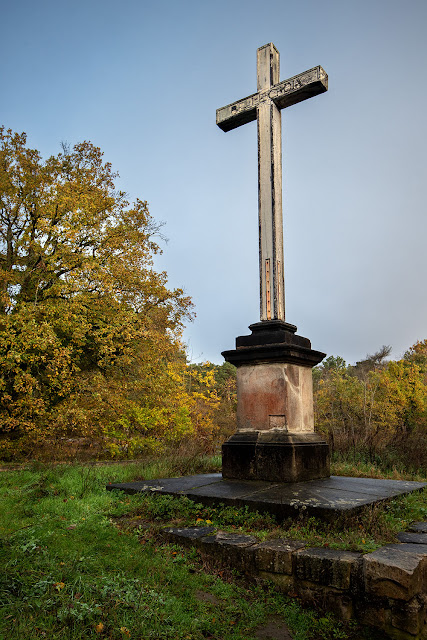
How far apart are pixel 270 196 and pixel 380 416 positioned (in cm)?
1114

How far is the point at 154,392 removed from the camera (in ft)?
40.0

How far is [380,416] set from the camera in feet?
48.8

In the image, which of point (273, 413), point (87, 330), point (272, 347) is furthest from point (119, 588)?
point (87, 330)

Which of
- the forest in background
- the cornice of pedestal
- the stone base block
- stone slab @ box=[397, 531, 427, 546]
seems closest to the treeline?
the forest in background

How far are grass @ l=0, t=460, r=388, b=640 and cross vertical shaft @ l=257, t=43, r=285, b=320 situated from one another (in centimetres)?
279

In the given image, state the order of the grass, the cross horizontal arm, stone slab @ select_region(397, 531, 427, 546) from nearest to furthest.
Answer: the grass, stone slab @ select_region(397, 531, 427, 546), the cross horizontal arm

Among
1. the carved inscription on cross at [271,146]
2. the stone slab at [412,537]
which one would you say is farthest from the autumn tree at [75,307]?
the stone slab at [412,537]

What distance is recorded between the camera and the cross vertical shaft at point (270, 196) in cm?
580

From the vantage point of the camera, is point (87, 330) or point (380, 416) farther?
point (380, 416)

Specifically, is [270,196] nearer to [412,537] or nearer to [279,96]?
[279,96]

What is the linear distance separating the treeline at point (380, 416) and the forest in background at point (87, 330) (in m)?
0.06

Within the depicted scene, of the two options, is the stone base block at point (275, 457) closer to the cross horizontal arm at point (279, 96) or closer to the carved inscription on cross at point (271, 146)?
the carved inscription on cross at point (271, 146)

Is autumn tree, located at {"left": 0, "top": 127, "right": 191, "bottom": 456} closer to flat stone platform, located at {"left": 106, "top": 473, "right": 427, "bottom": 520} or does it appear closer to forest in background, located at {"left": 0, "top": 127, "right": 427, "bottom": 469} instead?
forest in background, located at {"left": 0, "top": 127, "right": 427, "bottom": 469}

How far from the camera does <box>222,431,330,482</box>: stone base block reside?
4887 millimetres
